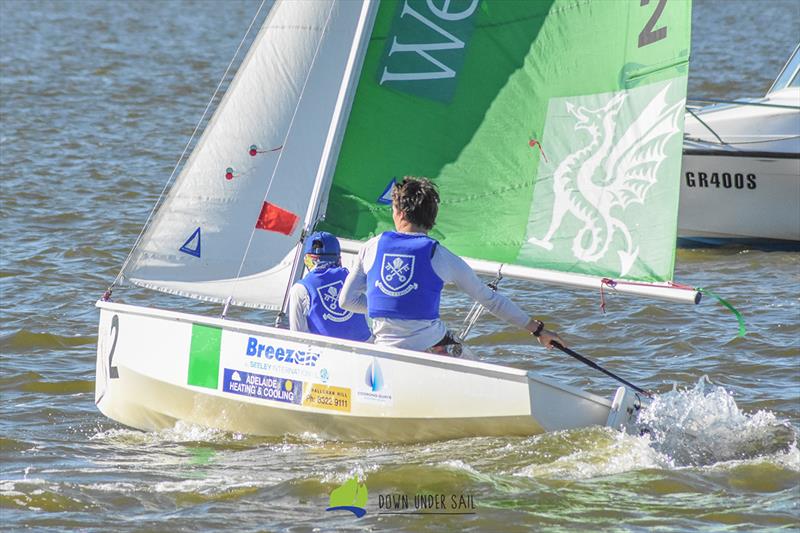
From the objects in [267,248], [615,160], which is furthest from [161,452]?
[615,160]

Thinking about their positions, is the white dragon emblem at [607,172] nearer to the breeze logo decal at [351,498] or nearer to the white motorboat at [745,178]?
the breeze logo decal at [351,498]

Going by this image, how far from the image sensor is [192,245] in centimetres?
775

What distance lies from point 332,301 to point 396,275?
65 centimetres

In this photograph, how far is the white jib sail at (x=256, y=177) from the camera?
→ 25.5 feet

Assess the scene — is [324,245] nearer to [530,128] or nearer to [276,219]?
[276,219]

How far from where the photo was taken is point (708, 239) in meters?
12.8

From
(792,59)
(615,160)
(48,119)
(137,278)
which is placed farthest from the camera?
(48,119)

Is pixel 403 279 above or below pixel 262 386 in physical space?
above

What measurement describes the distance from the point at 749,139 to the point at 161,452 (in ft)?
22.9

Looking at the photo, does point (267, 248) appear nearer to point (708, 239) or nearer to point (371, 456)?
point (371, 456)

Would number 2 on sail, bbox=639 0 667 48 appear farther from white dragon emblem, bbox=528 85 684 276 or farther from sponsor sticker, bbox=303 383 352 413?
sponsor sticker, bbox=303 383 352 413

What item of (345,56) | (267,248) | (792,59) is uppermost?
(792,59)

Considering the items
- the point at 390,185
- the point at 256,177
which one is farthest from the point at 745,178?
the point at 256,177

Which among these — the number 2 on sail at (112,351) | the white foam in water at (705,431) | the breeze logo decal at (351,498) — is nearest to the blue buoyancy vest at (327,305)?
the breeze logo decal at (351,498)
